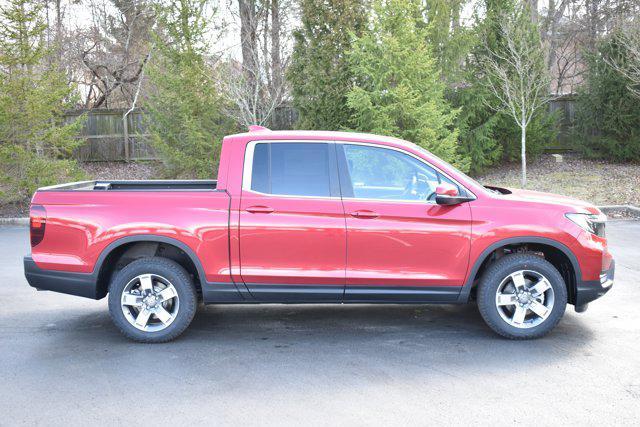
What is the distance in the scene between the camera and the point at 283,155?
597cm

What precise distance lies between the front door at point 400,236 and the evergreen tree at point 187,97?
12.4 m

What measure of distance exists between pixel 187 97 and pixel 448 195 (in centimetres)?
1340

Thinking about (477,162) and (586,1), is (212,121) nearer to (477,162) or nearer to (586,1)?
→ (477,162)

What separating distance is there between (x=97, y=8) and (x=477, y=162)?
16.1m

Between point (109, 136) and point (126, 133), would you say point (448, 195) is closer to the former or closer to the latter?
point (126, 133)

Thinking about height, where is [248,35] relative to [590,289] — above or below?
above

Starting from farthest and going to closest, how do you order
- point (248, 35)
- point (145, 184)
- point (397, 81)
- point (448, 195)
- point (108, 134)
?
point (108, 134) → point (248, 35) → point (397, 81) → point (145, 184) → point (448, 195)

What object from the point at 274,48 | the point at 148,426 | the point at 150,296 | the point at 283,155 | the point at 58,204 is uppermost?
the point at 274,48

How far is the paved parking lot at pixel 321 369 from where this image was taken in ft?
14.5

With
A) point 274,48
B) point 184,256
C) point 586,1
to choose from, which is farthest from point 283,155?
point 586,1

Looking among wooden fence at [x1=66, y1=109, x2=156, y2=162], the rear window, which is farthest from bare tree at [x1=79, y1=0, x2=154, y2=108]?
the rear window

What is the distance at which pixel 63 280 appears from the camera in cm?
593

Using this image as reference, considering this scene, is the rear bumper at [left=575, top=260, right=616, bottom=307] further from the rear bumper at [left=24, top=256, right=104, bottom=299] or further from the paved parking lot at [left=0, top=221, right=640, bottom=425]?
the rear bumper at [left=24, top=256, right=104, bottom=299]

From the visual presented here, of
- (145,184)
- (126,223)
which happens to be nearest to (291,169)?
(126,223)
